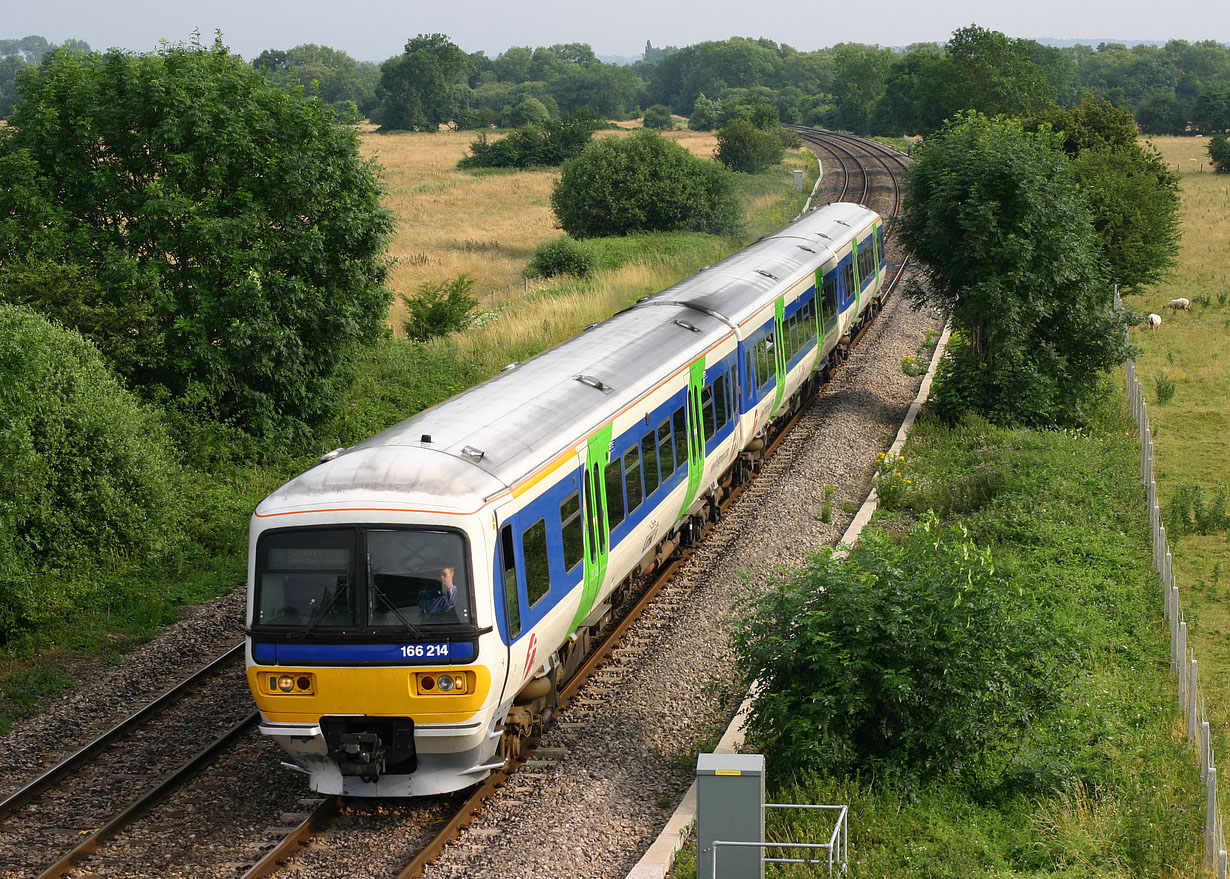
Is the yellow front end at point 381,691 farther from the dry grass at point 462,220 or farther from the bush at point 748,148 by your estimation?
the bush at point 748,148

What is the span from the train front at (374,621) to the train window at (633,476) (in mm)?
3634

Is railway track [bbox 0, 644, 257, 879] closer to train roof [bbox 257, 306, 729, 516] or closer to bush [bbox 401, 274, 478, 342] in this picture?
train roof [bbox 257, 306, 729, 516]

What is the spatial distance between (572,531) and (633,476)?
2003 millimetres

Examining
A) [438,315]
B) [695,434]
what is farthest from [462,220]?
[695,434]

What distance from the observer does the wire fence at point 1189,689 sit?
364 inches

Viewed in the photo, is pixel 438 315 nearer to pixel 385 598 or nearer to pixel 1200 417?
pixel 1200 417

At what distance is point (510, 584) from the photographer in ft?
33.7

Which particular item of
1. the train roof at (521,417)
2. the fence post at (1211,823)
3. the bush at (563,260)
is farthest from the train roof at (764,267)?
the bush at (563,260)

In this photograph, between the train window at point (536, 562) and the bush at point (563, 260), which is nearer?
the train window at point (536, 562)

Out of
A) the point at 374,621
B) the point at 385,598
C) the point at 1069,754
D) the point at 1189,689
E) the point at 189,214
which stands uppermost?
the point at 189,214

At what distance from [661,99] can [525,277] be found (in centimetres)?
14433

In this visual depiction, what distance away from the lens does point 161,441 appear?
1736 cm

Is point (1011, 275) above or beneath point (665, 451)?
above

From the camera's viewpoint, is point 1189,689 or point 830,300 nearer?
point 1189,689
